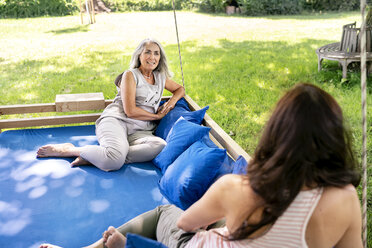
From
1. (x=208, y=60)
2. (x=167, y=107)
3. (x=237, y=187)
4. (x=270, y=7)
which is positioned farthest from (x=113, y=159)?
(x=270, y=7)

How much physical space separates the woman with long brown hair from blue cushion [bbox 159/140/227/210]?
3.24ft

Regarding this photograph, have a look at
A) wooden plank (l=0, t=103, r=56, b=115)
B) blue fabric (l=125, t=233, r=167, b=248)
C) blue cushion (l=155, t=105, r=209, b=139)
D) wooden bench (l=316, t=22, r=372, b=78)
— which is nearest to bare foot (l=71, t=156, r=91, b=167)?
blue cushion (l=155, t=105, r=209, b=139)

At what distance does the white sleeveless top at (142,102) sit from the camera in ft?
11.0

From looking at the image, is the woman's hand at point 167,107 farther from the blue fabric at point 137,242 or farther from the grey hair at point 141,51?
the blue fabric at point 137,242

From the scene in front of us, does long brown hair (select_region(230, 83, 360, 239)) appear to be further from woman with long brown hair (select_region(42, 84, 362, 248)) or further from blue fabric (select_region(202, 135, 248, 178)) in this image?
blue fabric (select_region(202, 135, 248, 178))

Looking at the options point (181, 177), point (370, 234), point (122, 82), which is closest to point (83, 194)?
point (181, 177)

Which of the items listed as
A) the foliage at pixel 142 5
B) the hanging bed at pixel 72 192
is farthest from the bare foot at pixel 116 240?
the foliage at pixel 142 5

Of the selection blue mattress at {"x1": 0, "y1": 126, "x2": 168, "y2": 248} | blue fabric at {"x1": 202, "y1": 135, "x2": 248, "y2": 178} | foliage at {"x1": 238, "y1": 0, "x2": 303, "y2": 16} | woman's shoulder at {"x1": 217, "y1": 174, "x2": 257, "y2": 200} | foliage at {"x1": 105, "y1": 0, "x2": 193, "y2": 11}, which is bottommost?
blue mattress at {"x1": 0, "y1": 126, "x2": 168, "y2": 248}

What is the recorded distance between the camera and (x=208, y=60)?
735 cm

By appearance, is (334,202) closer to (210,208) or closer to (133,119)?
(210,208)

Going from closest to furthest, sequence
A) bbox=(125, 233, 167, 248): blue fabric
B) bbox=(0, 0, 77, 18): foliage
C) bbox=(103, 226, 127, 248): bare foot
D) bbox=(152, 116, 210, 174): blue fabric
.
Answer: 1. bbox=(125, 233, 167, 248): blue fabric
2. bbox=(103, 226, 127, 248): bare foot
3. bbox=(152, 116, 210, 174): blue fabric
4. bbox=(0, 0, 77, 18): foliage

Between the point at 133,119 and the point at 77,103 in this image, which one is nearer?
the point at 133,119

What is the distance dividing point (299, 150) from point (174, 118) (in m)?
2.23

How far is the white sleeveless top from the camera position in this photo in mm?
3348
